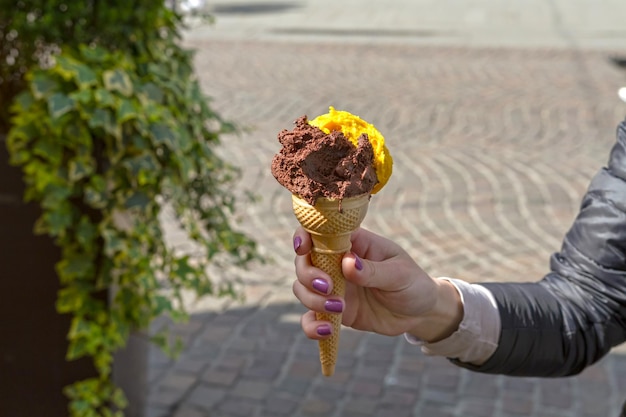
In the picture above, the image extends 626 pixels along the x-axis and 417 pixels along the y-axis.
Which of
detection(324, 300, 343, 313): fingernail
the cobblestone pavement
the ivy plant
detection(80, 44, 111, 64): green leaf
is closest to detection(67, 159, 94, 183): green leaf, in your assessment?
the ivy plant

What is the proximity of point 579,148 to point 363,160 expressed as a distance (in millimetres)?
6425

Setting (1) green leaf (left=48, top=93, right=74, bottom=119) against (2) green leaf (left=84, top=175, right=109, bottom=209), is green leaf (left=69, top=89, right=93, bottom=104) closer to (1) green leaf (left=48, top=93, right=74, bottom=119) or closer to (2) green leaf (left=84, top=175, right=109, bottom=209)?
(1) green leaf (left=48, top=93, right=74, bottom=119)

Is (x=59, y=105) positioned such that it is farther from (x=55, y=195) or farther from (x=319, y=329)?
(x=319, y=329)

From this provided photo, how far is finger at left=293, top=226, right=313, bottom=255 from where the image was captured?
1662 mm

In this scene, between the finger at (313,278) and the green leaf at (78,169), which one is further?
the green leaf at (78,169)

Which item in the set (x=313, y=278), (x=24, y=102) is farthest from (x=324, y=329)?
(x=24, y=102)

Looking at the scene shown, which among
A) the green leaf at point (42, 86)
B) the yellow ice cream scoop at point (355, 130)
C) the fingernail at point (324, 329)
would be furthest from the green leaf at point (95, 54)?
Answer: the fingernail at point (324, 329)

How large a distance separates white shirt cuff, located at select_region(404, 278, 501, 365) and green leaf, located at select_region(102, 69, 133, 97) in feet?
5.09

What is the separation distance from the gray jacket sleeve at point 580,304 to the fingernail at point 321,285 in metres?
0.53

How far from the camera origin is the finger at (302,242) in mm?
1662

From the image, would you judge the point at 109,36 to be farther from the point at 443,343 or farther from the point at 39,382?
the point at 443,343

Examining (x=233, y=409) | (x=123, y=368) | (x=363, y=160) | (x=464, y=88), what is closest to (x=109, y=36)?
(x=123, y=368)

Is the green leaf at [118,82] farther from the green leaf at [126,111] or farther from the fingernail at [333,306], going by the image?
the fingernail at [333,306]

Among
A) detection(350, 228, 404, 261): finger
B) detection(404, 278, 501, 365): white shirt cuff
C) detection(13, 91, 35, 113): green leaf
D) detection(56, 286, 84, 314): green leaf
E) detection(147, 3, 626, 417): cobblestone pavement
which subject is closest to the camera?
detection(350, 228, 404, 261): finger
